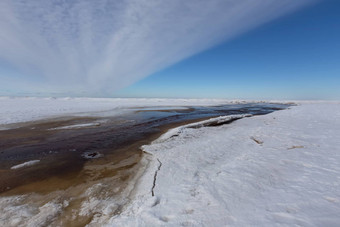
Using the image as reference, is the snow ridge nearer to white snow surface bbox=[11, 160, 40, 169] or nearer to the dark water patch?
the dark water patch

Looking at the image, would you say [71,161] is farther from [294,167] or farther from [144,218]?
[294,167]

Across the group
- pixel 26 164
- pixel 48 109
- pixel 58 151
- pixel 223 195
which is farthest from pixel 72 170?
pixel 48 109

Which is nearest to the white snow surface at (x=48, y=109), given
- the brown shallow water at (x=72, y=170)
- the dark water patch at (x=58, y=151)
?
the dark water patch at (x=58, y=151)

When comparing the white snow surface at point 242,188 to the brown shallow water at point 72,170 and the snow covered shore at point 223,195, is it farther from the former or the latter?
the brown shallow water at point 72,170

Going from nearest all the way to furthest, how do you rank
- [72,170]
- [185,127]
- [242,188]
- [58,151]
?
[242,188], [72,170], [58,151], [185,127]

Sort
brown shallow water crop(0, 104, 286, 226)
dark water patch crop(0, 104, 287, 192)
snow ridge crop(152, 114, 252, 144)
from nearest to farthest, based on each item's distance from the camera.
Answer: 1. brown shallow water crop(0, 104, 286, 226)
2. dark water patch crop(0, 104, 287, 192)
3. snow ridge crop(152, 114, 252, 144)

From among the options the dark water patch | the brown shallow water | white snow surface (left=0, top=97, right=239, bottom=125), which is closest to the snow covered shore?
the brown shallow water

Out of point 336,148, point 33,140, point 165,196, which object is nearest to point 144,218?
point 165,196

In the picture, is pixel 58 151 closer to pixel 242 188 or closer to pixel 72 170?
pixel 72 170

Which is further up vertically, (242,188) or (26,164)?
(242,188)
